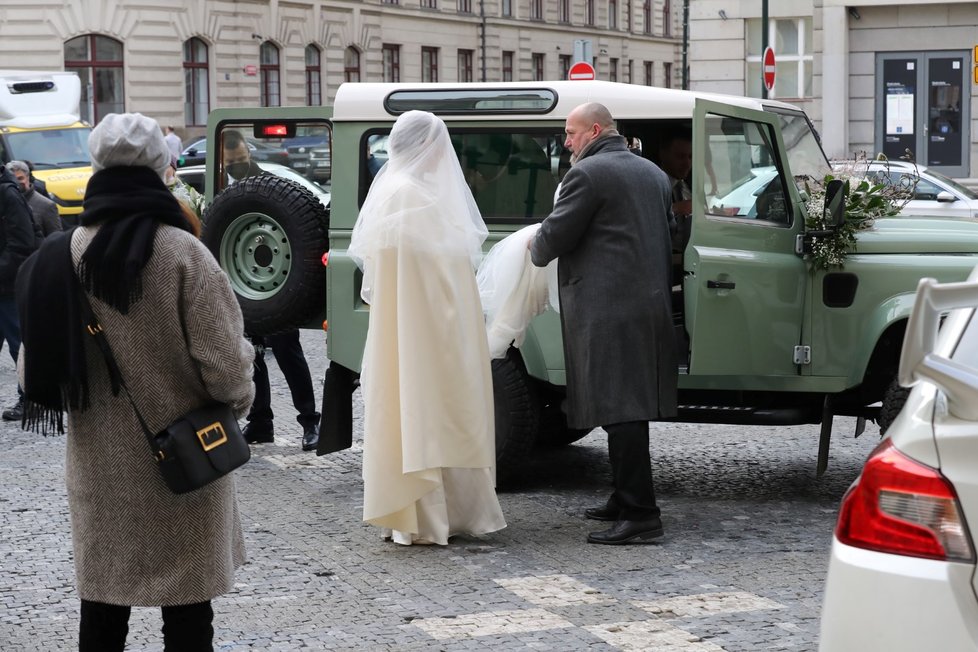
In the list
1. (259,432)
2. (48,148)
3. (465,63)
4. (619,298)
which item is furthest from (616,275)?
(465,63)

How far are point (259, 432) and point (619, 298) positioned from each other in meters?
3.37

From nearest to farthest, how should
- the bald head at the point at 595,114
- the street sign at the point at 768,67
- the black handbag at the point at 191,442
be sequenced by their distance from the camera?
1. the black handbag at the point at 191,442
2. the bald head at the point at 595,114
3. the street sign at the point at 768,67

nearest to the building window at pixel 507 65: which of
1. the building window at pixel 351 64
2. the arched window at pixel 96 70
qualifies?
the building window at pixel 351 64

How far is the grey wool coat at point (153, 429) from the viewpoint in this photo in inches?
152

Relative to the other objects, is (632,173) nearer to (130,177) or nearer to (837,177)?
(837,177)

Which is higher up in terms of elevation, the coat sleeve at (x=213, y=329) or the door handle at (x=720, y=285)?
the coat sleeve at (x=213, y=329)

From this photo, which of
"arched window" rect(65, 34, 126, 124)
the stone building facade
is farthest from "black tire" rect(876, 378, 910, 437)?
"arched window" rect(65, 34, 126, 124)

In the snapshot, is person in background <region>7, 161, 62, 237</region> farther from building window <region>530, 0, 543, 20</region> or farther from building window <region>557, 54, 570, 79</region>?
building window <region>557, 54, 570, 79</region>

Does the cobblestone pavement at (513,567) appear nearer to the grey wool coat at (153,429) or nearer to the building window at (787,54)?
the grey wool coat at (153,429)

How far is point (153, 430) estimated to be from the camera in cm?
387

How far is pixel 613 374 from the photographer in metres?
6.54

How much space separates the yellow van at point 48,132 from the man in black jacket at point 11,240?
44.4 feet

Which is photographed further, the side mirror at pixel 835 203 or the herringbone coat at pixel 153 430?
the side mirror at pixel 835 203

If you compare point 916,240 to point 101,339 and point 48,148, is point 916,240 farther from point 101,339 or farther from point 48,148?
point 48,148
